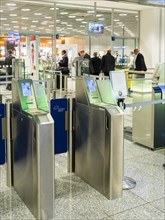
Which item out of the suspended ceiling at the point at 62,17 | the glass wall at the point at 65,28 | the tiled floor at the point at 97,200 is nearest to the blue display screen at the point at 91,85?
the tiled floor at the point at 97,200

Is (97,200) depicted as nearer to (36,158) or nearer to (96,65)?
(36,158)

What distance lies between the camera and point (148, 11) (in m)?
12.9

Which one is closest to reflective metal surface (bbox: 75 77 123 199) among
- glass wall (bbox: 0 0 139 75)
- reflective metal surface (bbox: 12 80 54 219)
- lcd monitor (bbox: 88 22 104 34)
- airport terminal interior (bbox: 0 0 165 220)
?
airport terminal interior (bbox: 0 0 165 220)

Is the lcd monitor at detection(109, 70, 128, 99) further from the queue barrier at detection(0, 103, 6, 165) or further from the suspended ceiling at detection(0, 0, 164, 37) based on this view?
the suspended ceiling at detection(0, 0, 164, 37)

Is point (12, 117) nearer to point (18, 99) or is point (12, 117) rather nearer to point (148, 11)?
point (18, 99)

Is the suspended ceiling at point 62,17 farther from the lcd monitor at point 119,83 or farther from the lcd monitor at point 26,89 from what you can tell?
the lcd monitor at point 26,89

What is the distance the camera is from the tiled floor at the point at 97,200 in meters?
2.94

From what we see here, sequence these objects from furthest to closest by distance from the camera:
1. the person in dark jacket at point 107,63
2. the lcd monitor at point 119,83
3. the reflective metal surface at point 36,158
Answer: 1. the person in dark jacket at point 107,63
2. the lcd monitor at point 119,83
3. the reflective metal surface at point 36,158

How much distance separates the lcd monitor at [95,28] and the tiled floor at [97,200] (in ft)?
27.8

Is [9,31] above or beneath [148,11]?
beneath

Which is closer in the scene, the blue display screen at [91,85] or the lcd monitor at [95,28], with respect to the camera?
the blue display screen at [91,85]

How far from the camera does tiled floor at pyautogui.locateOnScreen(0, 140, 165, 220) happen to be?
294 cm

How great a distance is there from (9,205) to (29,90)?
114cm

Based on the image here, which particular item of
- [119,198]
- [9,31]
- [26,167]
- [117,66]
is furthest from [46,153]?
[117,66]
